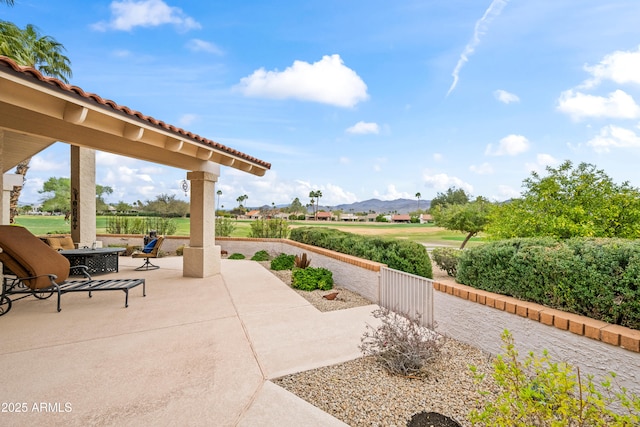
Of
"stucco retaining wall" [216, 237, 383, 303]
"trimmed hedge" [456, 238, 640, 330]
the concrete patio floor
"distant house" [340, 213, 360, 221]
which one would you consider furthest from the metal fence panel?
"distant house" [340, 213, 360, 221]

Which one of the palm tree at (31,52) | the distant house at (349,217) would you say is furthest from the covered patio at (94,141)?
the distant house at (349,217)

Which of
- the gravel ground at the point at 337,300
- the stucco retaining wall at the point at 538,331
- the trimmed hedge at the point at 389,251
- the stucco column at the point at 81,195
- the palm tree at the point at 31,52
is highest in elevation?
the palm tree at the point at 31,52

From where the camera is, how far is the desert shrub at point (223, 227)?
48.0ft

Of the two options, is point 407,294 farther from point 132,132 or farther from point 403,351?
point 132,132

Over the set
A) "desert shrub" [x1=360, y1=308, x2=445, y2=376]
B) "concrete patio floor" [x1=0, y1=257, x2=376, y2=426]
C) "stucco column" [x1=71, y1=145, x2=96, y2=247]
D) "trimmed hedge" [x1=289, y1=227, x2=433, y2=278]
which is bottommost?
"concrete patio floor" [x1=0, y1=257, x2=376, y2=426]

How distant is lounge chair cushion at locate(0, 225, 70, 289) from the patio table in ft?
7.83

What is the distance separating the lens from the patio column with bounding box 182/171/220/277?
736cm

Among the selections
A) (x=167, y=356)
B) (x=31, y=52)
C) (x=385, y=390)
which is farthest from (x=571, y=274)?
(x=31, y=52)

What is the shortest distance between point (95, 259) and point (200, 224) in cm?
335

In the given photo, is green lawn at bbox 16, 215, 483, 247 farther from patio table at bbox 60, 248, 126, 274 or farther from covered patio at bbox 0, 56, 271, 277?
patio table at bbox 60, 248, 126, 274

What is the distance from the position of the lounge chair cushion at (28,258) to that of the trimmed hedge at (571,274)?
278 inches

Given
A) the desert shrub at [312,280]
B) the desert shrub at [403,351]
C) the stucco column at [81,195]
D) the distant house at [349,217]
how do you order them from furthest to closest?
the distant house at [349,217] → the stucco column at [81,195] → the desert shrub at [312,280] → the desert shrub at [403,351]

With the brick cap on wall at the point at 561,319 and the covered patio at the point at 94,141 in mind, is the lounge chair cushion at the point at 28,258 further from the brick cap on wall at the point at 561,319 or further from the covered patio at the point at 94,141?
the brick cap on wall at the point at 561,319

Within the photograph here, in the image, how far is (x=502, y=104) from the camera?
12.6 meters
